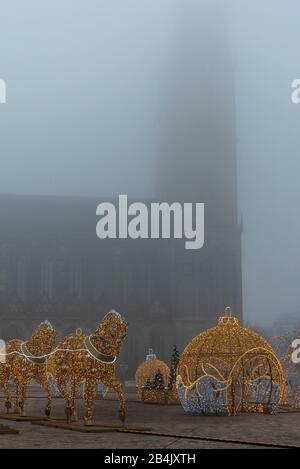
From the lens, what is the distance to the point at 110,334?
15.6 m

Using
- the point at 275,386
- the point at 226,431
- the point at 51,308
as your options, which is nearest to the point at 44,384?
the point at 226,431

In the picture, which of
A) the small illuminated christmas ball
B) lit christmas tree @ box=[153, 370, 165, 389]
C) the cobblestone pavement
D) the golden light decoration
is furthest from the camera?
the small illuminated christmas ball

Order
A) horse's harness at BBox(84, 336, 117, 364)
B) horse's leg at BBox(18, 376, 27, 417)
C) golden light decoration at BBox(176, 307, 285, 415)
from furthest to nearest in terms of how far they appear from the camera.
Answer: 1. golden light decoration at BBox(176, 307, 285, 415)
2. horse's leg at BBox(18, 376, 27, 417)
3. horse's harness at BBox(84, 336, 117, 364)

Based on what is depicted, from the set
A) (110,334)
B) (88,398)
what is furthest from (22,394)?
(110,334)

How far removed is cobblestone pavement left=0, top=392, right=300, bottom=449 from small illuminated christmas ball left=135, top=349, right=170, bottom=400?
473cm

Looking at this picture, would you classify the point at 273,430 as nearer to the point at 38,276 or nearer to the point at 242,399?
the point at 242,399

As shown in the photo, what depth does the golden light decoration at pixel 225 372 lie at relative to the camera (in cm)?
1958

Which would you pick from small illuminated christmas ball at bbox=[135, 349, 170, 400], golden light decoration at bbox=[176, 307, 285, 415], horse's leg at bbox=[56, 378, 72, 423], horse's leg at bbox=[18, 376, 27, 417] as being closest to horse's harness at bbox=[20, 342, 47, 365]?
horse's leg at bbox=[18, 376, 27, 417]

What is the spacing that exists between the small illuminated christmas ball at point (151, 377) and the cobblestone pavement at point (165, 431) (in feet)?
15.5

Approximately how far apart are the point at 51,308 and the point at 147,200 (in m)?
17.1

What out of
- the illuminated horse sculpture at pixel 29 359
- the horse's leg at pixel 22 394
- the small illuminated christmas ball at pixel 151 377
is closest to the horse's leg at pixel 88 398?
the illuminated horse sculpture at pixel 29 359

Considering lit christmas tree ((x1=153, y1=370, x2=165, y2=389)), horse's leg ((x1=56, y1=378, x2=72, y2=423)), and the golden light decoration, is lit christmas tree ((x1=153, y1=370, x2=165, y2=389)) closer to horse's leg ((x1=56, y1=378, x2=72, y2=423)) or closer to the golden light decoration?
the golden light decoration

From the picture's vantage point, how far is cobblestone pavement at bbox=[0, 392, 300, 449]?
12.2 m

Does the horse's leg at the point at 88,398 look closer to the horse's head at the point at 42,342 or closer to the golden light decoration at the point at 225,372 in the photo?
the horse's head at the point at 42,342
